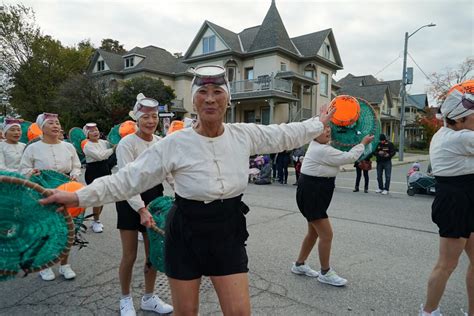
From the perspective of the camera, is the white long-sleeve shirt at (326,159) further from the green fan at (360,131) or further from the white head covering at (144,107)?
the white head covering at (144,107)

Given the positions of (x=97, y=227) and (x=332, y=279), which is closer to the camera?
(x=332, y=279)

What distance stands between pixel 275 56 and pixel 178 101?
12513mm

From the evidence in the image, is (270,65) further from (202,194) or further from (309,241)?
(202,194)

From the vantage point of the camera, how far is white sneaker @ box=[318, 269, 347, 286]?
3.93 metres

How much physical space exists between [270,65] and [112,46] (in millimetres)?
40574

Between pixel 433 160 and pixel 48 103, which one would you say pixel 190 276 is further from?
pixel 48 103

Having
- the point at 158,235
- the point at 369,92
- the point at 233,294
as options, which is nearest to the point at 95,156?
the point at 158,235

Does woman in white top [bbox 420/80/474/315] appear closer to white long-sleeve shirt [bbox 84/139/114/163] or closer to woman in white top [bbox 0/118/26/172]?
woman in white top [bbox 0/118/26/172]

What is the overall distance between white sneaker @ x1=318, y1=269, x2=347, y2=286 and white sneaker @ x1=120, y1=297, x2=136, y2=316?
2.15 meters

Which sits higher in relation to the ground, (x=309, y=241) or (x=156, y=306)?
(x=309, y=241)

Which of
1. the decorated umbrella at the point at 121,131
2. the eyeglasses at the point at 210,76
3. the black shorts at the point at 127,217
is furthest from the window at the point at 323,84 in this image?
the eyeglasses at the point at 210,76

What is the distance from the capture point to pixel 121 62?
40.2 meters

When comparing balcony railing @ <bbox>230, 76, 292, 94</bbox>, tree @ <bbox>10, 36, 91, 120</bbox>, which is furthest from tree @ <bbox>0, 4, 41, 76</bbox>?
balcony railing @ <bbox>230, 76, 292, 94</bbox>

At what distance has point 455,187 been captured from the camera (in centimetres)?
292
